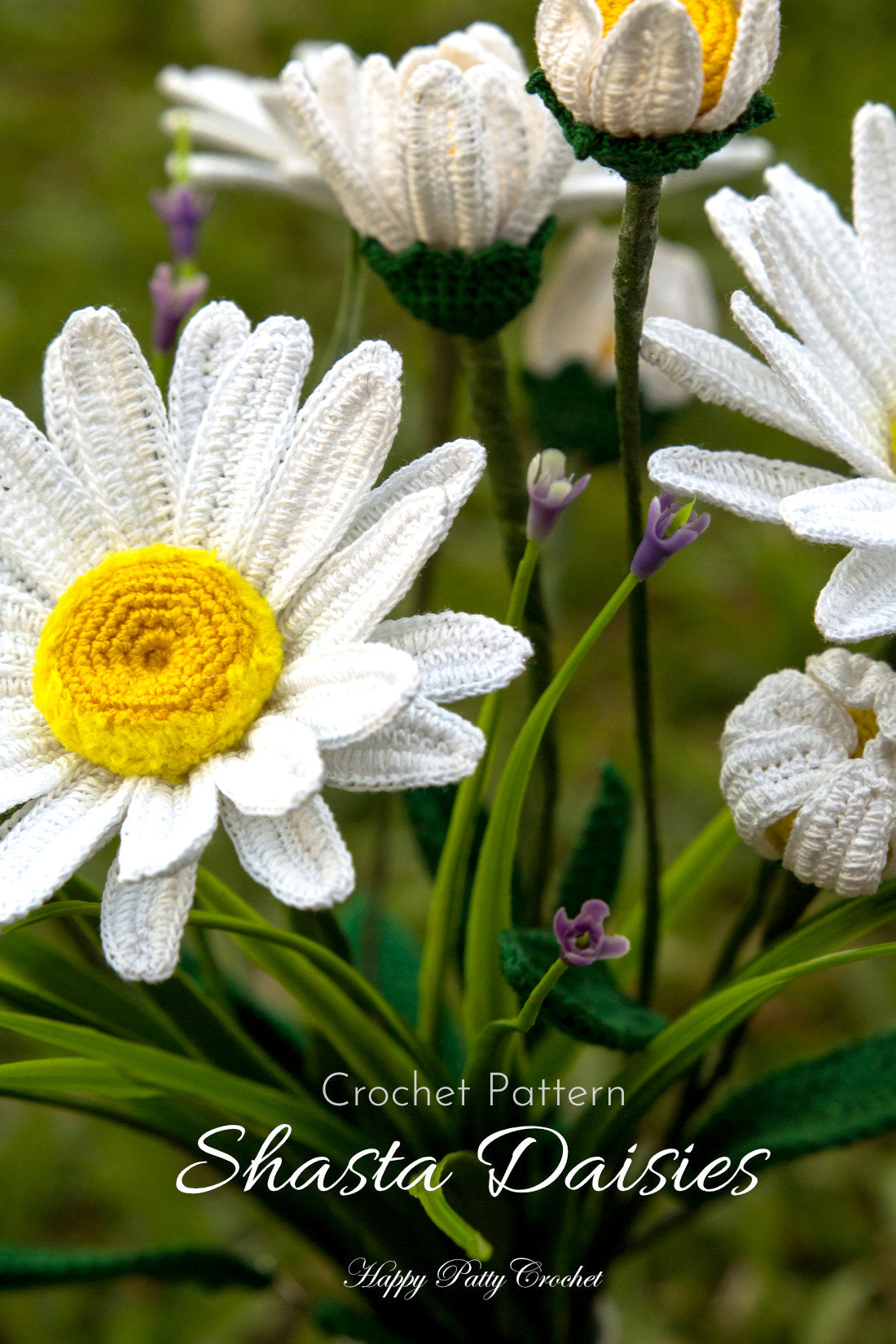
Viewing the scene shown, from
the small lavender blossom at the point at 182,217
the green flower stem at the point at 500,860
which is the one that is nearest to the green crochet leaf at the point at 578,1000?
the green flower stem at the point at 500,860

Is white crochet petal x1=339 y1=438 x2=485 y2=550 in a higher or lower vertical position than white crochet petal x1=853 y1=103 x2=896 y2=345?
lower

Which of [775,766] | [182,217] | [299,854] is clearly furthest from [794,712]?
[182,217]

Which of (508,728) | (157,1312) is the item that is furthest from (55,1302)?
(508,728)

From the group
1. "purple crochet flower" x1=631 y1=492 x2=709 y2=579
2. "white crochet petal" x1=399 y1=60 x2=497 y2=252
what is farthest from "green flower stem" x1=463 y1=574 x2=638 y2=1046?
"white crochet petal" x1=399 y1=60 x2=497 y2=252

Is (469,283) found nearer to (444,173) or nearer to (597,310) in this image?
(444,173)

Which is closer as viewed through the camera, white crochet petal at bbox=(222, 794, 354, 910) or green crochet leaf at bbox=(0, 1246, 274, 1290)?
white crochet petal at bbox=(222, 794, 354, 910)

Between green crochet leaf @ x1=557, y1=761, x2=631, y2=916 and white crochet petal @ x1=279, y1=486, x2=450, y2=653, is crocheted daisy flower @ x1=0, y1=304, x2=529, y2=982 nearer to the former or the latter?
white crochet petal @ x1=279, y1=486, x2=450, y2=653
